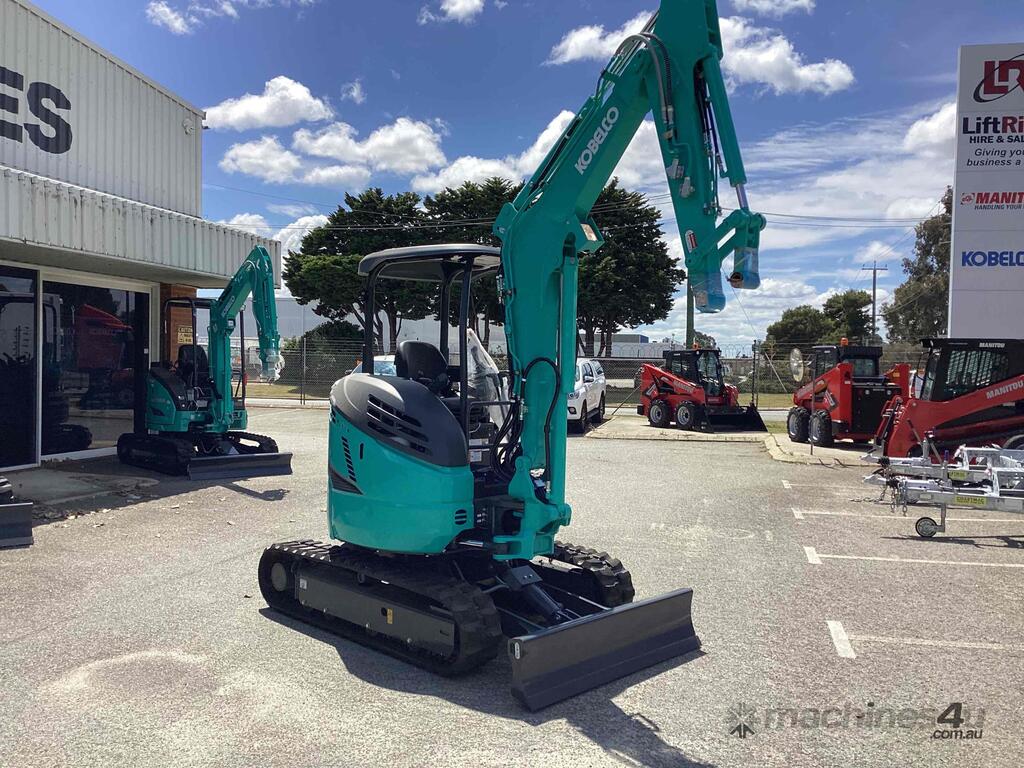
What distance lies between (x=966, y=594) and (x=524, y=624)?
3950 mm

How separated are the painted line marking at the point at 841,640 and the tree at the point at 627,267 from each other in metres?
28.8

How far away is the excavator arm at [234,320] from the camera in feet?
41.4

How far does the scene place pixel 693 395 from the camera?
68.1 ft

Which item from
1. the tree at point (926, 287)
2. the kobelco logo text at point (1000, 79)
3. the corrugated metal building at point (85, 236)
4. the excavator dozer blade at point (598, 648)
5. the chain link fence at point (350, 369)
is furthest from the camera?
the tree at point (926, 287)

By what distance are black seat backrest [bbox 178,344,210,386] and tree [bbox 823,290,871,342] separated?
50698mm

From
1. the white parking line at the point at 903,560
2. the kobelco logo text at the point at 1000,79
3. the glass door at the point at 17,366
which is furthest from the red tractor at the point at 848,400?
the glass door at the point at 17,366

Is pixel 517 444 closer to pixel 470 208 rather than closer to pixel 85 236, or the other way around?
pixel 85 236

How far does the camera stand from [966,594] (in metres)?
6.61

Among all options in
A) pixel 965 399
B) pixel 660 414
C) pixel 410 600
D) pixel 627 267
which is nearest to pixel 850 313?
pixel 627 267

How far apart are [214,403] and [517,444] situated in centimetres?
933

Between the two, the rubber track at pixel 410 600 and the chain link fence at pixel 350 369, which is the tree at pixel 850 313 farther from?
the rubber track at pixel 410 600

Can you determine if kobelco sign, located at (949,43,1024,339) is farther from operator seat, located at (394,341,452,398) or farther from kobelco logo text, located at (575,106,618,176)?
operator seat, located at (394,341,452,398)

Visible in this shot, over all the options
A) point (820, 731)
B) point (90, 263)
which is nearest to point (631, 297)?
point (90, 263)

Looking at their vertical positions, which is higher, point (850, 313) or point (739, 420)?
point (850, 313)
